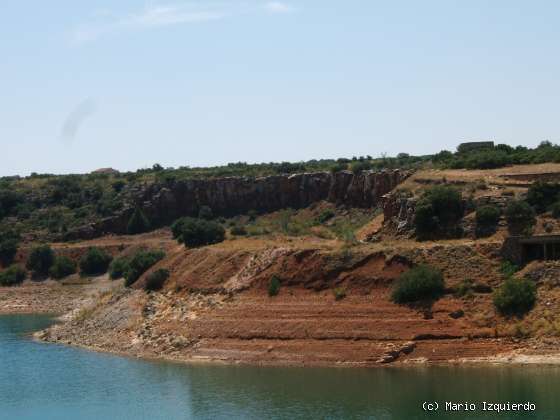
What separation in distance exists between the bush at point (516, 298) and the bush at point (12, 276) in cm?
5838

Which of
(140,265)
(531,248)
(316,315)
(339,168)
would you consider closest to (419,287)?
(316,315)

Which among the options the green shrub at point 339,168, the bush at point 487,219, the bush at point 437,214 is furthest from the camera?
the green shrub at point 339,168

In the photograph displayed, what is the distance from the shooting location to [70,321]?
75.2m

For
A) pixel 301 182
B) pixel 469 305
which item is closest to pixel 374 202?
pixel 301 182

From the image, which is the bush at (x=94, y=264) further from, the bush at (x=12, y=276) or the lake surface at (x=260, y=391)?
the lake surface at (x=260, y=391)

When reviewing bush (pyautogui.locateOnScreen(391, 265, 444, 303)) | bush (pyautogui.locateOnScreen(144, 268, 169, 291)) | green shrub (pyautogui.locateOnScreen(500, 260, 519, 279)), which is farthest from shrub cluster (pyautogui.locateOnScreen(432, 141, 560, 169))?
bush (pyautogui.locateOnScreen(144, 268, 169, 291))

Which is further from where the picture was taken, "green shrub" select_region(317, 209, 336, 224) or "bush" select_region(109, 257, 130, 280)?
"green shrub" select_region(317, 209, 336, 224)

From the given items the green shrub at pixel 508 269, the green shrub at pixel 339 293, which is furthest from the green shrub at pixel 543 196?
the green shrub at pixel 339 293

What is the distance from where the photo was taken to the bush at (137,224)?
10938 cm

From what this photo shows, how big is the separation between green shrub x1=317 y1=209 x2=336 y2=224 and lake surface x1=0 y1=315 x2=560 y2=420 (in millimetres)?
38993

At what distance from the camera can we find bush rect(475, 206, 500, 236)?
199 feet

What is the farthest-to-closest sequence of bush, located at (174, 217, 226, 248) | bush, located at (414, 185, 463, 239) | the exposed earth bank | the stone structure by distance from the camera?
bush, located at (174, 217, 226, 248)
bush, located at (414, 185, 463, 239)
the stone structure
the exposed earth bank

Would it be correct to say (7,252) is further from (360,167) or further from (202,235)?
(360,167)

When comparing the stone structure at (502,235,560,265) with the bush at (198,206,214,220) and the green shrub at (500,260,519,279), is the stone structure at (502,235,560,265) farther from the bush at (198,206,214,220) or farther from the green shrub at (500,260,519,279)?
the bush at (198,206,214,220)
